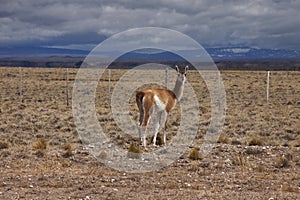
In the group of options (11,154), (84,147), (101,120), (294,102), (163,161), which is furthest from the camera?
(294,102)

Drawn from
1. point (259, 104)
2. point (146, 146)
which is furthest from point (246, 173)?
point (259, 104)

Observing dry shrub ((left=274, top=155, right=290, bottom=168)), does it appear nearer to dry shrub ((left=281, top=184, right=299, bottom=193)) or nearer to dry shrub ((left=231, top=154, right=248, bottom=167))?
dry shrub ((left=231, top=154, right=248, bottom=167))

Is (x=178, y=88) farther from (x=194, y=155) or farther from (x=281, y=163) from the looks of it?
(x=281, y=163)

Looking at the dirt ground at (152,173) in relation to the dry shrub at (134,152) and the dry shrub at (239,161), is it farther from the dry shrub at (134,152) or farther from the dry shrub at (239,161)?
the dry shrub at (134,152)

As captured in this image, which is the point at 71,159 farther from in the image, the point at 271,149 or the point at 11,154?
the point at 271,149

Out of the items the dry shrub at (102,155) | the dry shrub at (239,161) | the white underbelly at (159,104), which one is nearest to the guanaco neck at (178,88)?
the white underbelly at (159,104)

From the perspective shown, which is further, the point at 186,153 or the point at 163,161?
the point at 186,153

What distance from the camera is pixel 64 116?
63.2 feet

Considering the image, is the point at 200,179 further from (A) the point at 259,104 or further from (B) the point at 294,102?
(B) the point at 294,102

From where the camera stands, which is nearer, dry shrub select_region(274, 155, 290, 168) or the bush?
dry shrub select_region(274, 155, 290, 168)

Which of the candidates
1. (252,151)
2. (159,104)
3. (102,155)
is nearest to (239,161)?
(252,151)

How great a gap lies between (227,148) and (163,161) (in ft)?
6.65

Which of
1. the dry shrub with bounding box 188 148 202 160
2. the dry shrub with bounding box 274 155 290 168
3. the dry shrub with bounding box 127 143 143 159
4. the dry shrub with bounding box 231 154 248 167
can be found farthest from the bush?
the dry shrub with bounding box 274 155 290 168

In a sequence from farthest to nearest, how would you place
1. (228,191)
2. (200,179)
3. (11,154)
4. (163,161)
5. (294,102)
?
(294,102), (11,154), (163,161), (200,179), (228,191)
